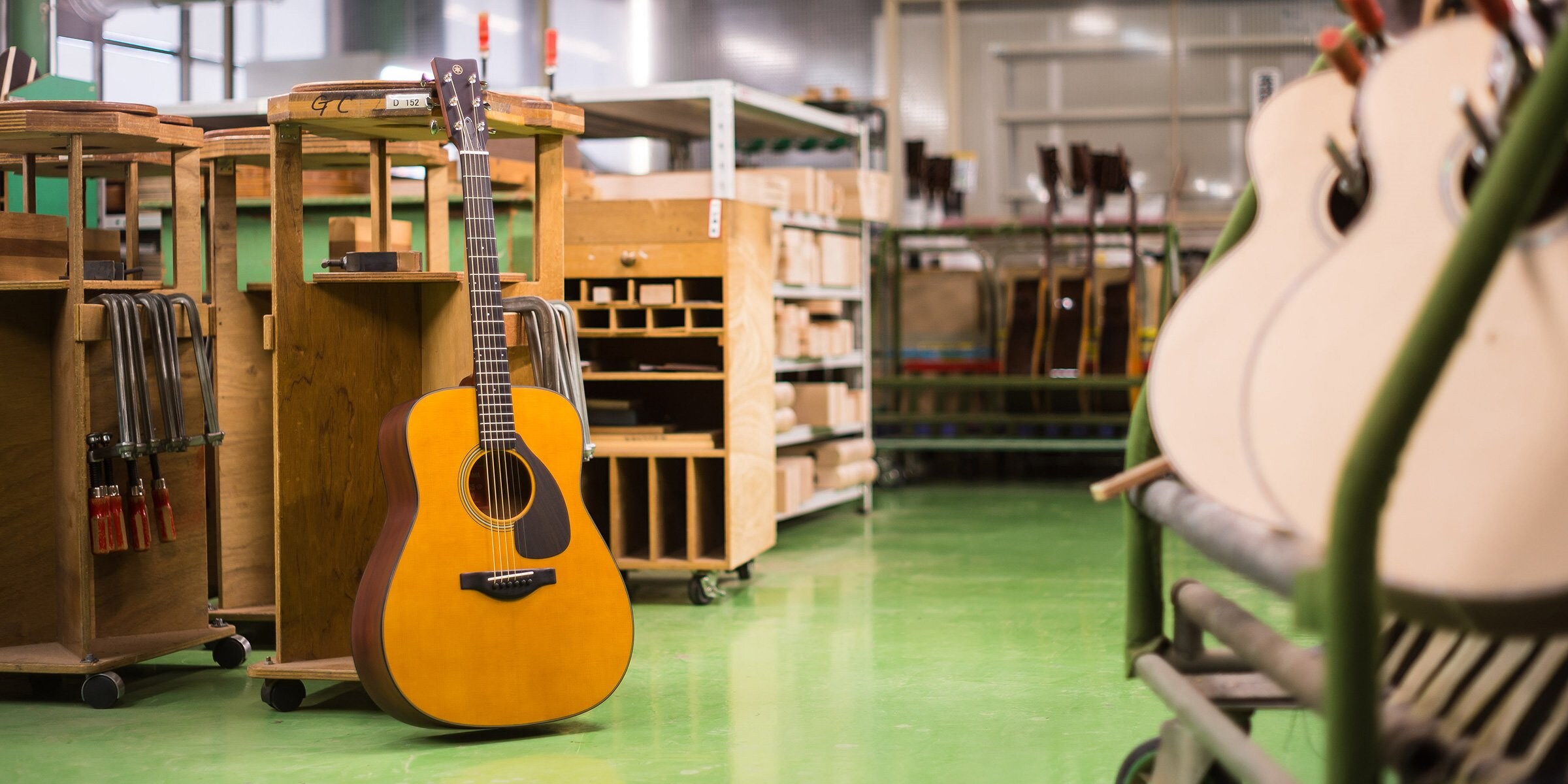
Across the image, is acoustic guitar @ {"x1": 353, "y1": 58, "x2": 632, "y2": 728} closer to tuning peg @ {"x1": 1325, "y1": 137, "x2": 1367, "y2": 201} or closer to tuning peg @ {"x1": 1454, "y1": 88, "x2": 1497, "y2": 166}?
tuning peg @ {"x1": 1325, "y1": 137, "x2": 1367, "y2": 201}

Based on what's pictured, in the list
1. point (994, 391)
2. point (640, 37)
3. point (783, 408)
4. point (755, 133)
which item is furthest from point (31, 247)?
point (640, 37)

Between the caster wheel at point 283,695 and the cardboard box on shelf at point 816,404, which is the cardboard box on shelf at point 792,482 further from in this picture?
the caster wheel at point 283,695

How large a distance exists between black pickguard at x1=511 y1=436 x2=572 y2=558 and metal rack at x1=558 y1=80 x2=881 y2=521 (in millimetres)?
2150

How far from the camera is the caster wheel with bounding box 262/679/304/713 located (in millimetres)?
3541

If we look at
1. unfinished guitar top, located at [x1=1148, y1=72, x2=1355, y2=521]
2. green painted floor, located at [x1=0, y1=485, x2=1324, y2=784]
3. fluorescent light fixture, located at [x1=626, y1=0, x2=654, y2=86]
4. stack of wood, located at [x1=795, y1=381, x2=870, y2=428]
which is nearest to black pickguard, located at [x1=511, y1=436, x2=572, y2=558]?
green painted floor, located at [x1=0, y1=485, x2=1324, y2=784]

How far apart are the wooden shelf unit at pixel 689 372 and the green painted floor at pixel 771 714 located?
0.24 metres

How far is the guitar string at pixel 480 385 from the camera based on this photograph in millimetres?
3189

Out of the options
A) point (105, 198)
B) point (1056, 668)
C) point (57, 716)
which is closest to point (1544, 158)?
point (1056, 668)

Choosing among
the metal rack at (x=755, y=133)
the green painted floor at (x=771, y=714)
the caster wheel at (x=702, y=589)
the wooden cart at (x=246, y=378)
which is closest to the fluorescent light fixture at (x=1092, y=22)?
the metal rack at (x=755, y=133)

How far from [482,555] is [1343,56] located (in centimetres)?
230

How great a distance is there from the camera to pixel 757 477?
5.33 metres

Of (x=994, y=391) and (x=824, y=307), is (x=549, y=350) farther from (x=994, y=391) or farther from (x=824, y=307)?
(x=994, y=391)

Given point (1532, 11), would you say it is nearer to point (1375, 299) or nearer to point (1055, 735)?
point (1375, 299)

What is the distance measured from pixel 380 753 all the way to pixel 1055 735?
150cm
